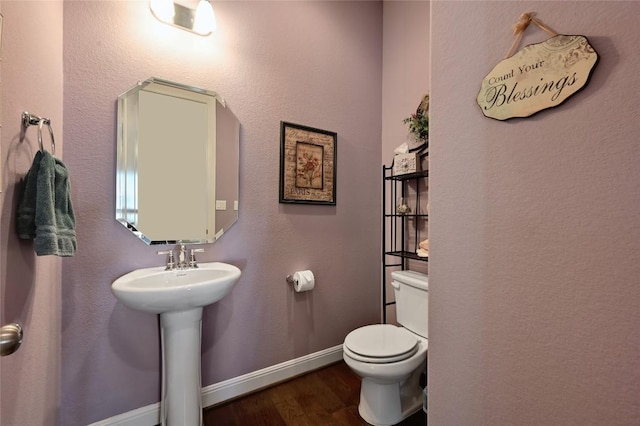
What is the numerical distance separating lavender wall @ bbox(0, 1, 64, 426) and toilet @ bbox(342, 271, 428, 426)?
1239mm

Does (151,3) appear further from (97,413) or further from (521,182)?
(97,413)

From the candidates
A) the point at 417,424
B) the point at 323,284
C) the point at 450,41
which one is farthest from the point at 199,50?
the point at 417,424

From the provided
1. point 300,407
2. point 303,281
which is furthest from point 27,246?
point 300,407

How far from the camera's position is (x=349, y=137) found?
81.4 inches

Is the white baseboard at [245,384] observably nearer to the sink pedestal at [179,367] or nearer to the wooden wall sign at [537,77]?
the sink pedestal at [179,367]

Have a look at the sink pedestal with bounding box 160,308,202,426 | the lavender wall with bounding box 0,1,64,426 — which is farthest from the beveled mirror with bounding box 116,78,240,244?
the sink pedestal with bounding box 160,308,202,426

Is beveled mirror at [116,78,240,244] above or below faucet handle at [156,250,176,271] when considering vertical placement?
above

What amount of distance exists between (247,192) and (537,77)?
1433 mm

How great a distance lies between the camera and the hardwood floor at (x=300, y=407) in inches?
56.1

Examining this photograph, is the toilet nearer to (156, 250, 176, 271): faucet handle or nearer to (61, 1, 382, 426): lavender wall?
(61, 1, 382, 426): lavender wall

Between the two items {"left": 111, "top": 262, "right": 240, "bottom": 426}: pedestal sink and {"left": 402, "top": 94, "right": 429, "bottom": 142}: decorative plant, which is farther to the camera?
{"left": 402, "top": 94, "right": 429, "bottom": 142}: decorative plant

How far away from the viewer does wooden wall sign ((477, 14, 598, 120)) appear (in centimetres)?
57

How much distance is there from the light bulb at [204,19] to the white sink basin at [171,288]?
1341mm

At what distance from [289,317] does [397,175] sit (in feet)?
4.10
